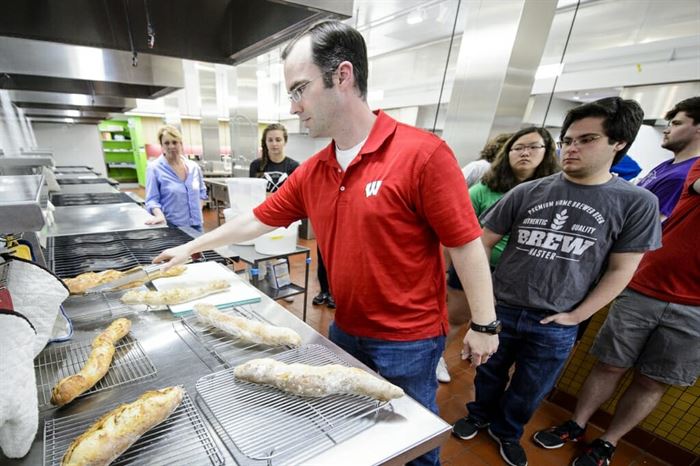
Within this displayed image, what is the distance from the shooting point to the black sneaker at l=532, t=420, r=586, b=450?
1922 mm

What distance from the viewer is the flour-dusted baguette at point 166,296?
42.9 inches

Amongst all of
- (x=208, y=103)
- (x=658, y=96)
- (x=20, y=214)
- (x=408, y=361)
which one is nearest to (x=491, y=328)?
(x=408, y=361)

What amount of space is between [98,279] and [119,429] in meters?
0.83

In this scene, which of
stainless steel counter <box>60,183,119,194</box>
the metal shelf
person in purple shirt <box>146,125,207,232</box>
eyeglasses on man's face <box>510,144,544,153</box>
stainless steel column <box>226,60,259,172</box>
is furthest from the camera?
stainless steel column <box>226,60,259,172</box>

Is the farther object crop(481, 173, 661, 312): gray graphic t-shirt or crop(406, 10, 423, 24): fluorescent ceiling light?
crop(406, 10, 423, 24): fluorescent ceiling light

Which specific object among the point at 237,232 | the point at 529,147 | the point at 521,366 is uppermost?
the point at 529,147

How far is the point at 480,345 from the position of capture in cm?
108

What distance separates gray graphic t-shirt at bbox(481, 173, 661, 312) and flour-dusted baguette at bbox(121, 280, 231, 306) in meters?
1.47

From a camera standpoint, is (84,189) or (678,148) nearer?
(678,148)

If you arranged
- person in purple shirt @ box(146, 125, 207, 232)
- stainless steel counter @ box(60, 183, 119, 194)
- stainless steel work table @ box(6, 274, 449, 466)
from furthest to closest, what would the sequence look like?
stainless steel counter @ box(60, 183, 119, 194) < person in purple shirt @ box(146, 125, 207, 232) < stainless steel work table @ box(6, 274, 449, 466)

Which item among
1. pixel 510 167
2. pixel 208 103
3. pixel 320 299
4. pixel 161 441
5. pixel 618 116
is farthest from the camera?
pixel 208 103

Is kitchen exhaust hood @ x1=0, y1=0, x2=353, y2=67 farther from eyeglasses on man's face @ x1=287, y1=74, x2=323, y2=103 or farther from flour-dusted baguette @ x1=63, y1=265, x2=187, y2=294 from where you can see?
flour-dusted baguette @ x1=63, y1=265, x2=187, y2=294

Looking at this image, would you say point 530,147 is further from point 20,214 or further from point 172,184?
point 172,184

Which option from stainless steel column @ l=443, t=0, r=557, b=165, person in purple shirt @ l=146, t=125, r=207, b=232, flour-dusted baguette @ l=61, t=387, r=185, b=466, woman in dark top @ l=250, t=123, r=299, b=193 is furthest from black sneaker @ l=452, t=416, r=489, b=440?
person in purple shirt @ l=146, t=125, r=207, b=232
